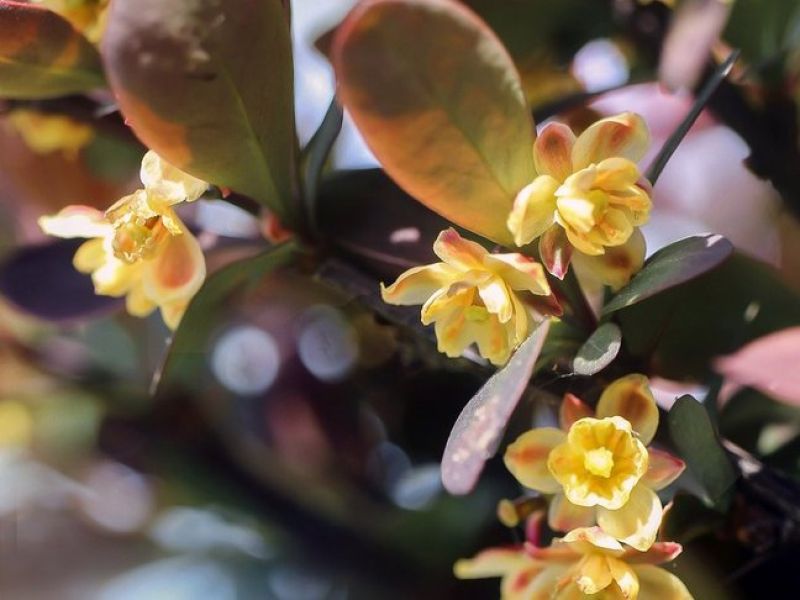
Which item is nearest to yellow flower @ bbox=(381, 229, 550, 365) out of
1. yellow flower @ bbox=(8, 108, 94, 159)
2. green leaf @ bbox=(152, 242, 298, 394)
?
green leaf @ bbox=(152, 242, 298, 394)

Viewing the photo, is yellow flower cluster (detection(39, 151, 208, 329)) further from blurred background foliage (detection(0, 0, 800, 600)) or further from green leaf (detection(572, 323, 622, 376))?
green leaf (detection(572, 323, 622, 376))

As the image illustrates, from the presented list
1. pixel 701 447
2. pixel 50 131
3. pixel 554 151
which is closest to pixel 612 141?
pixel 554 151

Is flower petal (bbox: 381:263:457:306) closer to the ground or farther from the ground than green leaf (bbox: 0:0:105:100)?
closer to the ground

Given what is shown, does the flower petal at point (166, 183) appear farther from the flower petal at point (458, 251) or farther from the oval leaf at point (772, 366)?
the oval leaf at point (772, 366)

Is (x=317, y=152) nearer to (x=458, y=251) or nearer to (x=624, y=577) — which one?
(x=458, y=251)

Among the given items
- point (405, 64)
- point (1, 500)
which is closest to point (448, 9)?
point (405, 64)

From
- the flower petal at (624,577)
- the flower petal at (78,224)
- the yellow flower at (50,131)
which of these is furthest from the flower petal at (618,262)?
the yellow flower at (50,131)

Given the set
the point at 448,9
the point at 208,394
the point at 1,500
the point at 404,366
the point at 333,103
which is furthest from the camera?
the point at 1,500

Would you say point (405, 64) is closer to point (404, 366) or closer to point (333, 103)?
point (333, 103)
